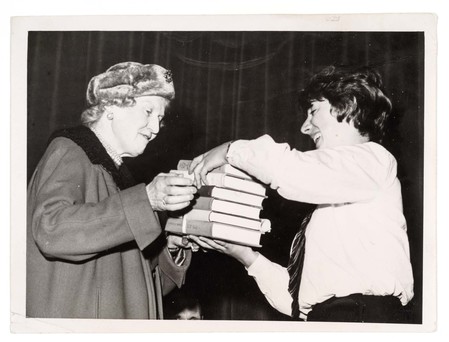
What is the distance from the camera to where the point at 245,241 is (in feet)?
6.45

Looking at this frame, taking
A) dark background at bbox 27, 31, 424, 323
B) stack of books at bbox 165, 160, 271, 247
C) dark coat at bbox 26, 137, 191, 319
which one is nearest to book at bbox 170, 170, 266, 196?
stack of books at bbox 165, 160, 271, 247

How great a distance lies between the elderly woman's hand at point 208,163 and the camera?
6.43 ft

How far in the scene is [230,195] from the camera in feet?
6.37

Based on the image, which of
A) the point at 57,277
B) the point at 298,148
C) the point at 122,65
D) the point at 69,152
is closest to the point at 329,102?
the point at 298,148

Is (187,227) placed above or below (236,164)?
below

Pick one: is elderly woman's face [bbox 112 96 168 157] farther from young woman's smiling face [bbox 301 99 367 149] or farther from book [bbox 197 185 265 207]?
young woman's smiling face [bbox 301 99 367 149]

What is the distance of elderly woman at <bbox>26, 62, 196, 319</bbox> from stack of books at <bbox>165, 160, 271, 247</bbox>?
0.20 ft

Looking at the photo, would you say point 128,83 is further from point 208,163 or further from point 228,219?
point 228,219

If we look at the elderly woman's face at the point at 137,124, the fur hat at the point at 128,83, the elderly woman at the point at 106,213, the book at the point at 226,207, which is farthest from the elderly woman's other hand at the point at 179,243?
the fur hat at the point at 128,83

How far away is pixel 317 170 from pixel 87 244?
68 cm

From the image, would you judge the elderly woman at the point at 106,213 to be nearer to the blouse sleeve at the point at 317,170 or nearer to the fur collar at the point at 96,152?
the fur collar at the point at 96,152

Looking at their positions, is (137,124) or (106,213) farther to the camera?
(137,124)

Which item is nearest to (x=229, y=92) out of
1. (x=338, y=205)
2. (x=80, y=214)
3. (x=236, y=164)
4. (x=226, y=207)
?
(x=236, y=164)
